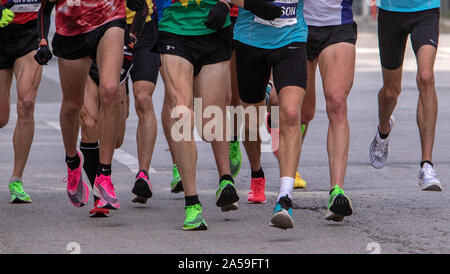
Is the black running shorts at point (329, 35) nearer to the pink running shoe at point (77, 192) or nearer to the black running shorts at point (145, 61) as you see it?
the black running shorts at point (145, 61)

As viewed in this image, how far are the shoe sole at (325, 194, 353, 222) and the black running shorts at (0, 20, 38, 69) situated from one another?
2907mm

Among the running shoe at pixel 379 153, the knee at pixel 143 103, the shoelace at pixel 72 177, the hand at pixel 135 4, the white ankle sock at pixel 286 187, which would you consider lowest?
the running shoe at pixel 379 153

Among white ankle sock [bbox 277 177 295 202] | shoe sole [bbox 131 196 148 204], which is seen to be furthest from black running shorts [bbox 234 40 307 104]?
shoe sole [bbox 131 196 148 204]

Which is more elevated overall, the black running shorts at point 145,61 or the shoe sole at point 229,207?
the black running shorts at point 145,61

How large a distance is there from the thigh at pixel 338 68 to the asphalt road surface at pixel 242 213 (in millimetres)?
875

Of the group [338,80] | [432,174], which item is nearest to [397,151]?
[432,174]

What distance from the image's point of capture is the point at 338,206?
24.4 ft

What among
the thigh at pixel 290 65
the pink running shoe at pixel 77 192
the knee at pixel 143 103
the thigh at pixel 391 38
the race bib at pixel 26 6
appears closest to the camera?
the thigh at pixel 290 65

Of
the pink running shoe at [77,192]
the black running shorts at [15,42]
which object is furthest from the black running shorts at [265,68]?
the black running shorts at [15,42]

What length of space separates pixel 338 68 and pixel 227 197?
117 cm

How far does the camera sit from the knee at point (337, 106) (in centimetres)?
788

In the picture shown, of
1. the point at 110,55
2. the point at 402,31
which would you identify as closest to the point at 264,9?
the point at 110,55

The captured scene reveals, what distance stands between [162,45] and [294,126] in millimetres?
1031

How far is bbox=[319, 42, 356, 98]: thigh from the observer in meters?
7.93
